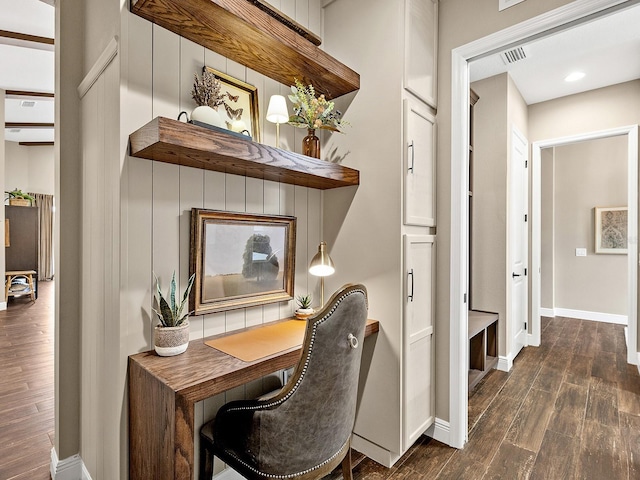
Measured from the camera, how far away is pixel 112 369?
1393mm

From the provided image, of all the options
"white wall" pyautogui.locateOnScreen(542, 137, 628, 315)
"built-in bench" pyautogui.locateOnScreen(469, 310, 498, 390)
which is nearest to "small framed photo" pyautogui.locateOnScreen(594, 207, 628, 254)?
"white wall" pyautogui.locateOnScreen(542, 137, 628, 315)

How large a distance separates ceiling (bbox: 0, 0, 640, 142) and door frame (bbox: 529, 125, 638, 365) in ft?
1.73

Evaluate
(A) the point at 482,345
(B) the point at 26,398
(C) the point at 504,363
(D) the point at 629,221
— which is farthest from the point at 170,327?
(D) the point at 629,221

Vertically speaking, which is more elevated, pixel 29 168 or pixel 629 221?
pixel 29 168

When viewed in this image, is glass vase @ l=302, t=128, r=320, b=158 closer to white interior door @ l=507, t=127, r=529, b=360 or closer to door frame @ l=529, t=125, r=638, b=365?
white interior door @ l=507, t=127, r=529, b=360

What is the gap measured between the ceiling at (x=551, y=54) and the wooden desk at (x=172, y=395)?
6.83 ft

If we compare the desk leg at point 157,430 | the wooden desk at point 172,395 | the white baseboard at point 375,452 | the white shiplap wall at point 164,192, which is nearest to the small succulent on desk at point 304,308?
the white shiplap wall at point 164,192

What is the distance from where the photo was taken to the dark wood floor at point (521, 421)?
1878 mm

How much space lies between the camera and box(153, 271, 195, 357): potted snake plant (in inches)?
52.3

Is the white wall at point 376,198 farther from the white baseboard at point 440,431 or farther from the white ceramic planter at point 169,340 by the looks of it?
the white ceramic planter at point 169,340

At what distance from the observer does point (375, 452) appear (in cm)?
194

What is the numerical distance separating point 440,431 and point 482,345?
122cm

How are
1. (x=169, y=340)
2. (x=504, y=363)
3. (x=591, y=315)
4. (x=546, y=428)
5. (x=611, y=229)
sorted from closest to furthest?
(x=169, y=340) → (x=546, y=428) → (x=504, y=363) → (x=611, y=229) → (x=591, y=315)

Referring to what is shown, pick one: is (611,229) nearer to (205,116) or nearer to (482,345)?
(482,345)
